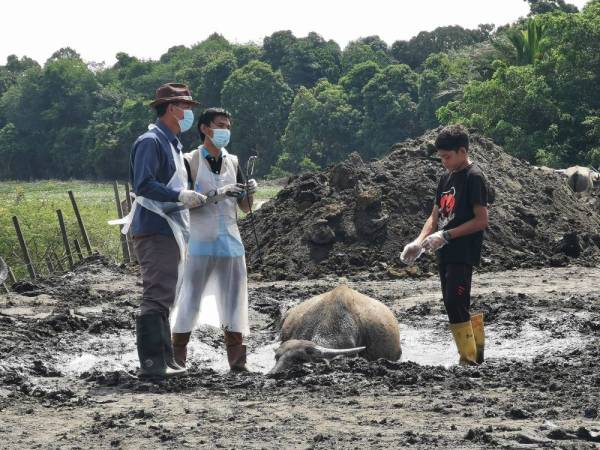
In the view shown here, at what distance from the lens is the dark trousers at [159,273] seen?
9.50 metres

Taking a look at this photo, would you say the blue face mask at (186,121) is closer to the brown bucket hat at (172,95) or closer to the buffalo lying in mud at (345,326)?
the brown bucket hat at (172,95)

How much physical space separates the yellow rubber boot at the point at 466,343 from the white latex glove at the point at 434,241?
0.76 metres

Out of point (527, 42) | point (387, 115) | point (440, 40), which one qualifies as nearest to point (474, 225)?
point (527, 42)

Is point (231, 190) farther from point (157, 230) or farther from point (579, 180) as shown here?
point (579, 180)

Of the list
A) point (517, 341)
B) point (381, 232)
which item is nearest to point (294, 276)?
point (381, 232)

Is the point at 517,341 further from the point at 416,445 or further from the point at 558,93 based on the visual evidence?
the point at 558,93

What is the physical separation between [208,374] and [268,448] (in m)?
3.33

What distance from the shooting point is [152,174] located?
9.49 meters

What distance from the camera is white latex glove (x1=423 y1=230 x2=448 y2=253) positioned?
940cm

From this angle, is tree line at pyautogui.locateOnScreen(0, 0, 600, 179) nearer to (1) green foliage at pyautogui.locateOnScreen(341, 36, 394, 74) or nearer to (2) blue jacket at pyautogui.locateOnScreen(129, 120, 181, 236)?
(1) green foliage at pyautogui.locateOnScreen(341, 36, 394, 74)

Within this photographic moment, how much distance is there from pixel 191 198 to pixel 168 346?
1214 mm

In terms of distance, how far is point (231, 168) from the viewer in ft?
33.7

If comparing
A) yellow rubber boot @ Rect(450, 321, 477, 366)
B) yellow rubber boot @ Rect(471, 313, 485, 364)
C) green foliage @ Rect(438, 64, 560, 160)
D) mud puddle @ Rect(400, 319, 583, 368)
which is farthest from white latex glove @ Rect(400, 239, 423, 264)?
green foliage @ Rect(438, 64, 560, 160)

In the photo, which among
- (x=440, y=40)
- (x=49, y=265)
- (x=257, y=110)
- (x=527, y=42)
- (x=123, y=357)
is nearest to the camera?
(x=123, y=357)
